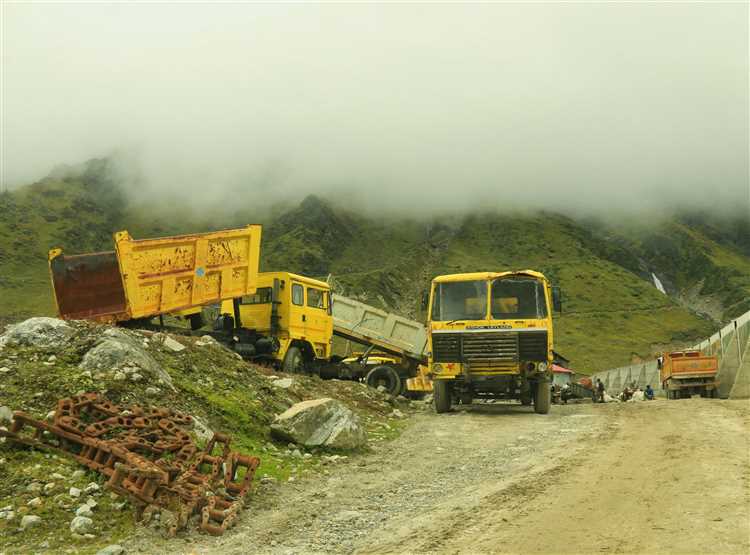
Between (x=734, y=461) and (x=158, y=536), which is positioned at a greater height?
(x=158, y=536)

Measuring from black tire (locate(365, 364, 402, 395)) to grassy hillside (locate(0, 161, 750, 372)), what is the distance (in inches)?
2679

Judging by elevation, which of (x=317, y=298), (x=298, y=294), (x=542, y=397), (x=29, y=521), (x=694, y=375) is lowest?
(x=694, y=375)

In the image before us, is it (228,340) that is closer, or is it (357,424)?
(357,424)

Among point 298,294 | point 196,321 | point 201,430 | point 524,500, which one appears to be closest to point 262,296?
point 298,294

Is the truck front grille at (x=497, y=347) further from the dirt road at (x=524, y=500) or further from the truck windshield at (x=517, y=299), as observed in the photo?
the dirt road at (x=524, y=500)

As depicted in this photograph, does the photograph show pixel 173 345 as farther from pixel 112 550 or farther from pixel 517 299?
pixel 517 299

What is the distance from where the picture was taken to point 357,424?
9820 millimetres

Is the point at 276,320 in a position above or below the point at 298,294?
below

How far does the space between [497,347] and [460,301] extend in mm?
1320

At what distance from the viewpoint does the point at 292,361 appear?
1753 cm

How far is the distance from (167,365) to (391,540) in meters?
6.02

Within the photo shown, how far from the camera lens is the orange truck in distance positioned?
2512cm

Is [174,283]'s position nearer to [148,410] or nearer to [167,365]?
[167,365]

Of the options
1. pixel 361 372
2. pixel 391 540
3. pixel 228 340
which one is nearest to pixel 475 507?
pixel 391 540
